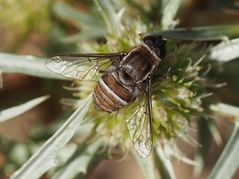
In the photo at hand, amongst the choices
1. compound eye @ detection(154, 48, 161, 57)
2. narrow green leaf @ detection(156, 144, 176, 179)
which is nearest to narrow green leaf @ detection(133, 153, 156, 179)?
narrow green leaf @ detection(156, 144, 176, 179)

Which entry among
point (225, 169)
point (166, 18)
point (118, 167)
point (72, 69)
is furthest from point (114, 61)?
point (118, 167)

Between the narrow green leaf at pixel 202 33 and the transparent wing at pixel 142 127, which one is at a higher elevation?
the narrow green leaf at pixel 202 33

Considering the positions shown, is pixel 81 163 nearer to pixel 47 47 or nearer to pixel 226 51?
pixel 226 51

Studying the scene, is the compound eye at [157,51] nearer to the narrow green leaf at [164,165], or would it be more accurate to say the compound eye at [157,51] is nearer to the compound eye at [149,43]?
the compound eye at [149,43]

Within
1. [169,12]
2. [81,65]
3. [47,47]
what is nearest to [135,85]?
[81,65]

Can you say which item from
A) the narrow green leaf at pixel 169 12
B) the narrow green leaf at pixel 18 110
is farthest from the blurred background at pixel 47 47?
the narrow green leaf at pixel 18 110

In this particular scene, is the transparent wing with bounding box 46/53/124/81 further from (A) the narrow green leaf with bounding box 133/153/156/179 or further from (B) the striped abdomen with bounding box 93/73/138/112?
(A) the narrow green leaf with bounding box 133/153/156/179
